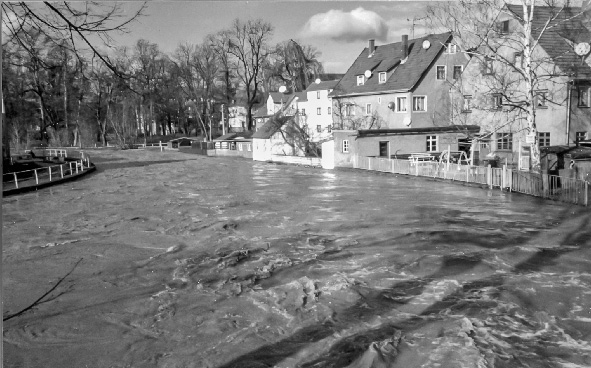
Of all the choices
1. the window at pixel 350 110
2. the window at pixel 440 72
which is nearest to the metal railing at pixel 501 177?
the window at pixel 440 72

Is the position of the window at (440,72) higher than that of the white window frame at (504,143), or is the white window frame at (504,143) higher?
the window at (440,72)

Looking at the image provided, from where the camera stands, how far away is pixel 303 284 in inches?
296

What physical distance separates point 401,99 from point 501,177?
11330mm

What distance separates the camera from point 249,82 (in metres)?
9.57

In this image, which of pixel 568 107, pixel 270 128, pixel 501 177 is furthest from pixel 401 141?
pixel 270 128

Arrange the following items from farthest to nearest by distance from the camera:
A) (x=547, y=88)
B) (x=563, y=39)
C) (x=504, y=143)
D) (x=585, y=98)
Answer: (x=504, y=143), (x=585, y=98), (x=547, y=88), (x=563, y=39)

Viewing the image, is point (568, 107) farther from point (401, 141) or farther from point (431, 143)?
point (401, 141)

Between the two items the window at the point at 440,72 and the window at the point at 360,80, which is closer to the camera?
the window at the point at 440,72

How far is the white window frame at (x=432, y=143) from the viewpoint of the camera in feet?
78.8

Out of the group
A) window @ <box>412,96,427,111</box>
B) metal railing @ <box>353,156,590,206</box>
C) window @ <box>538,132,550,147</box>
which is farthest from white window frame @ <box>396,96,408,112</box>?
window @ <box>538,132,550,147</box>

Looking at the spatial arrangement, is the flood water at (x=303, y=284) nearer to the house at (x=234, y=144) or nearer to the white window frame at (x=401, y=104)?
the white window frame at (x=401, y=104)

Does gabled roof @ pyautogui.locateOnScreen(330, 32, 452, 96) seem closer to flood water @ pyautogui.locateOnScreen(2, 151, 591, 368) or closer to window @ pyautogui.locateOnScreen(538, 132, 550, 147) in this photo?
window @ pyautogui.locateOnScreen(538, 132, 550, 147)

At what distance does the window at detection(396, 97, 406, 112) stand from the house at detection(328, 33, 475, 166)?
0.15 feet

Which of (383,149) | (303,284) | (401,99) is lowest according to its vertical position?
(303,284)
